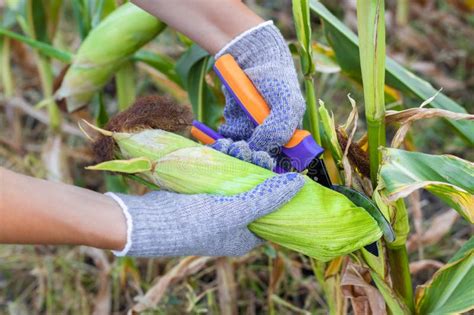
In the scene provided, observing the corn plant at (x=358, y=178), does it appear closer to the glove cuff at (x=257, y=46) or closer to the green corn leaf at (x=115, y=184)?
the glove cuff at (x=257, y=46)

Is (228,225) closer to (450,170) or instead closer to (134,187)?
(450,170)

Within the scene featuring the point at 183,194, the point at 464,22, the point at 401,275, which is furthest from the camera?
the point at 464,22

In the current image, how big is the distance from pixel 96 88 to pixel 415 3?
1448 mm

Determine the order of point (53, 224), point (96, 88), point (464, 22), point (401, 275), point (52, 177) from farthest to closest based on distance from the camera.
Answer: point (464, 22), point (52, 177), point (96, 88), point (401, 275), point (53, 224)

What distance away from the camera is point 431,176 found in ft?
3.08

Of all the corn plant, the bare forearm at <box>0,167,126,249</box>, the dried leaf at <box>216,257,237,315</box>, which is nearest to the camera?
the bare forearm at <box>0,167,126,249</box>

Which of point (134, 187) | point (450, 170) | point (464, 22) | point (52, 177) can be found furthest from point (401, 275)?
point (464, 22)

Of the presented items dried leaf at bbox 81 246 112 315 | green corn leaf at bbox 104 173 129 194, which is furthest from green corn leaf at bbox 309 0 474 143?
dried leaf at bbox 81 246 112 315

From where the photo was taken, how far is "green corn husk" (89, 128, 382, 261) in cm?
92

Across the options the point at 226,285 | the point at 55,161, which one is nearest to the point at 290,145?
the point at 226,285

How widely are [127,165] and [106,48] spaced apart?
0.52m

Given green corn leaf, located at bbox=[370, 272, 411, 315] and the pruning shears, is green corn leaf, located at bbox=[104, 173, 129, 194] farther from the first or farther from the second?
green corn leaf, located at bbox=[370, 272, 411, 315]

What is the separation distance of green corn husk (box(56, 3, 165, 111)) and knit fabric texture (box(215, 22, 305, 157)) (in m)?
0.30

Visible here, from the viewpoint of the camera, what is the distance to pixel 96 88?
144 cm
